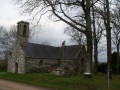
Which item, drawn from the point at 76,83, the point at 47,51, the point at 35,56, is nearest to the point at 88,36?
the point at 76,83

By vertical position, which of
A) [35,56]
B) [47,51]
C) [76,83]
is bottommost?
[76,83]

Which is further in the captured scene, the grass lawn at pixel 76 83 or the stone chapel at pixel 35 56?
the stone chapel at pixel 35 56

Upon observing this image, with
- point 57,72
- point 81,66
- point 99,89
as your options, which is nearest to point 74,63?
point 81,66

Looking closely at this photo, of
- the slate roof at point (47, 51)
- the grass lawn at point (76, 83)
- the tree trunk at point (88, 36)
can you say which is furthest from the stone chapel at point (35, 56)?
the tree trunk at point (88, 36)

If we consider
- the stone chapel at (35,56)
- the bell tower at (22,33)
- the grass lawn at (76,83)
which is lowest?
the grass lawn at (76,83)

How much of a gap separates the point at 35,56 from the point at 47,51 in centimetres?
540

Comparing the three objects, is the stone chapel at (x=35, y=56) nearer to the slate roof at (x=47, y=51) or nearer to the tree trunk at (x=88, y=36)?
the slate roof at (x=47, y=51)

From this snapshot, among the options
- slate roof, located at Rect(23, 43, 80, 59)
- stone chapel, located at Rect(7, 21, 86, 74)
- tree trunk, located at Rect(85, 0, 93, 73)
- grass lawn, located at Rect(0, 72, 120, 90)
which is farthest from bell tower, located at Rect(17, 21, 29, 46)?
tree trunk, located at Rect(85, 0, 93, 73)

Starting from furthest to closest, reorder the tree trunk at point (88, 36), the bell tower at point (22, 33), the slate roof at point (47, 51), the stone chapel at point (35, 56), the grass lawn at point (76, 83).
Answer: the bell tower at point (22, 33) → the slate roof at point (47, 51) → the stone chapel at point (35, 56) → the tree trunk at point (88, 36) → the grass lawn at point (76, 83)

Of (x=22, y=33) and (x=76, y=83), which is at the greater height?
(x=22, y=33)

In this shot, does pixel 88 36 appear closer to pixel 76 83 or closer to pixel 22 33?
pixel 76 83

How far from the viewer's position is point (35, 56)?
5072 cm

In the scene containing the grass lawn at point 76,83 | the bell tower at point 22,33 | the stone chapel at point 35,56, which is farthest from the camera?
the bell tower at point 22,33

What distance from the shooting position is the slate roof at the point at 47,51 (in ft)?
167
